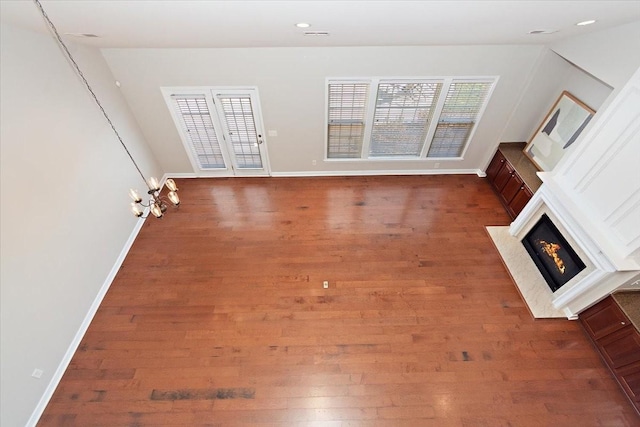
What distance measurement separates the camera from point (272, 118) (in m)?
5.21

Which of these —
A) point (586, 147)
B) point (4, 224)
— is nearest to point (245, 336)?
point (4, 224)

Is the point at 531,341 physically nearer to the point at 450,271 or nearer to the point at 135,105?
the point at 450,271

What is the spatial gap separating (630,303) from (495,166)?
305 cm

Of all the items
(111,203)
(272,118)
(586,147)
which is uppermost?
(272,118)

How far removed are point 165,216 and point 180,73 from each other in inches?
97.8

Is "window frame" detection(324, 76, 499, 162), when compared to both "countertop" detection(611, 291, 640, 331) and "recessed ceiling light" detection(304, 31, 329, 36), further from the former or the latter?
"countertop" detection(611, 291, 640, 331)

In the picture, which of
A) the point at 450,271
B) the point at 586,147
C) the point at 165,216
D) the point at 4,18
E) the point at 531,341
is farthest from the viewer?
the point at 165,216

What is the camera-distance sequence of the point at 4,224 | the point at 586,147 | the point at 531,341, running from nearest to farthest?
the point at 4,224, the point at 586,147, the point at 531,341

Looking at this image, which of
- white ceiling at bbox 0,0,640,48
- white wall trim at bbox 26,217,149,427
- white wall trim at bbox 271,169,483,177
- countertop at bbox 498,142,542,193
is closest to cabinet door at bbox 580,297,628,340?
countertop at bbox 498,142,542,193

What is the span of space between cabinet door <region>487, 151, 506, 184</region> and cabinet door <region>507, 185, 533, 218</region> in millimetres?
725

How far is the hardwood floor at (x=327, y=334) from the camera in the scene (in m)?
3.27

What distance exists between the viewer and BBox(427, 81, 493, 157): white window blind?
490 centimetres

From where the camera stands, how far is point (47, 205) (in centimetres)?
341

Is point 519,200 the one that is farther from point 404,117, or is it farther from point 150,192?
point 150,192
